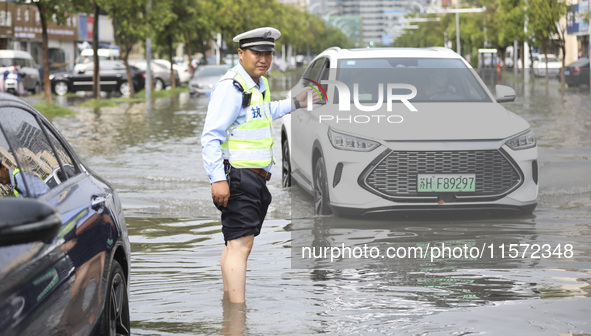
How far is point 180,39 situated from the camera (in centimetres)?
5534

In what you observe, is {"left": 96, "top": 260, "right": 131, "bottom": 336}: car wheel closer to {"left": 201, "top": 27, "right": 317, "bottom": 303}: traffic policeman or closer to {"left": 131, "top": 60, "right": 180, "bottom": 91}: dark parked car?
{"left": 201, "top": 27, "right": 317, "bottom": 303}: traffic policeman

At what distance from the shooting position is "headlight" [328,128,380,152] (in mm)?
9289

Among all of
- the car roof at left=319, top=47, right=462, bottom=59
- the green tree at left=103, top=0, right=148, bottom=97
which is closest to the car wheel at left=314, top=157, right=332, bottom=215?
the car roof at left=319, top=47, right=462, bottom=59

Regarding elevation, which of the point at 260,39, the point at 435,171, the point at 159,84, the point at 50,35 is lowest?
the point at 159,84

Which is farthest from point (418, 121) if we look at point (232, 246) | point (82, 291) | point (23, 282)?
point (23, 282)

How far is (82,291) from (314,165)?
6307 millimetres

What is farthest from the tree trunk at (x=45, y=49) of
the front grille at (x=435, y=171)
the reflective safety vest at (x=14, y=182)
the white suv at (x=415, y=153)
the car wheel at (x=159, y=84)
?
the reflective safety vest at (x=14, y=182)

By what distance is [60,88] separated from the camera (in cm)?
4759

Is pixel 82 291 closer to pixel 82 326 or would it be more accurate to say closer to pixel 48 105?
pixel 82 326

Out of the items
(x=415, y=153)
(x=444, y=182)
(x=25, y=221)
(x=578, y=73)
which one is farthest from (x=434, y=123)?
(x=578, y=73)

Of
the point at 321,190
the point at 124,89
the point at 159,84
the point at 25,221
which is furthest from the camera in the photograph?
the point at 159,84

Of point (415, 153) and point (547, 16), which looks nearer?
point (415, 153)

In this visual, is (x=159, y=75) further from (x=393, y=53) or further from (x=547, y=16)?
(x=393, y=53)

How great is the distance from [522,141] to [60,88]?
40110 millimetres
